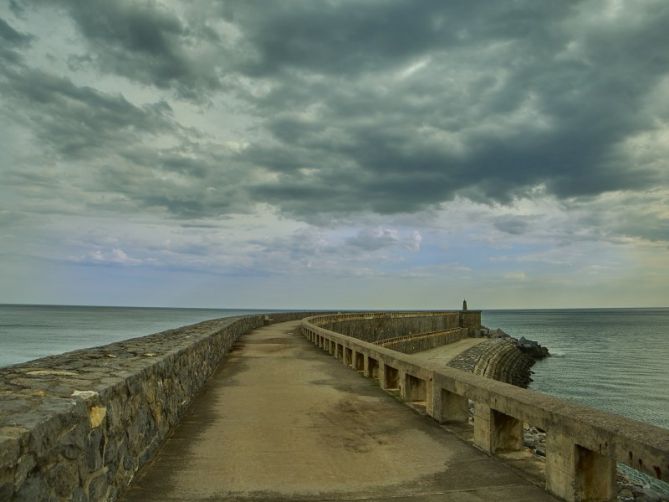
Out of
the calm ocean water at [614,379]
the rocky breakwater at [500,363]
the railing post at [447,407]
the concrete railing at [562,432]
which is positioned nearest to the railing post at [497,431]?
the concrete railing at [562,432]

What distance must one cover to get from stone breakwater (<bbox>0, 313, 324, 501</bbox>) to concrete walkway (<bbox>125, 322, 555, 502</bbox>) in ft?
1.19

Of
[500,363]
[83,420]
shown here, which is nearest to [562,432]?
[83,420]

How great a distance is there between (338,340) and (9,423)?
12.8m

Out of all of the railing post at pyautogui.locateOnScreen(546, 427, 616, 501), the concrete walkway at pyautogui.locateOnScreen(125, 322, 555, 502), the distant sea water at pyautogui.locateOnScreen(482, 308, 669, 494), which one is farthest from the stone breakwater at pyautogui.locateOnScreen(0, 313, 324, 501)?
the distant sea water at pyautogui.locateOnScreen(482, 308, 669, 494)

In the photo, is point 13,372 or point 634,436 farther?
point 13,372

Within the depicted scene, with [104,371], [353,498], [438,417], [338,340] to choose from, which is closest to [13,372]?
[104,371]

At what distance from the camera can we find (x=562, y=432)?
429 centimetres

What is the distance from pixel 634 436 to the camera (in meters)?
3.59

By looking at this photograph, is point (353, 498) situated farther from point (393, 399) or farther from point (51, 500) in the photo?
point (393, 399)

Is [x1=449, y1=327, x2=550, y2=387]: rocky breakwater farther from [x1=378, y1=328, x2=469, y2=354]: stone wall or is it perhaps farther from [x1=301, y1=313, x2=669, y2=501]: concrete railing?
Answer: [x1=301, y1=313, x2=669, y2=501]: concrete railing

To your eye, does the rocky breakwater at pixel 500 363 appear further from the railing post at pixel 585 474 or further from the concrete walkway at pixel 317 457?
the railing post at pixel 585 474

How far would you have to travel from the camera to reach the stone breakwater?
116 inches

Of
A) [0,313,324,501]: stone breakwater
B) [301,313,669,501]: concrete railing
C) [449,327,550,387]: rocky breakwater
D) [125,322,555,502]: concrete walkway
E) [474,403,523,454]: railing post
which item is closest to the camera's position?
[0,313,324,501]: stone breakwater

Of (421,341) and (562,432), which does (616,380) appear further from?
(562,432)
